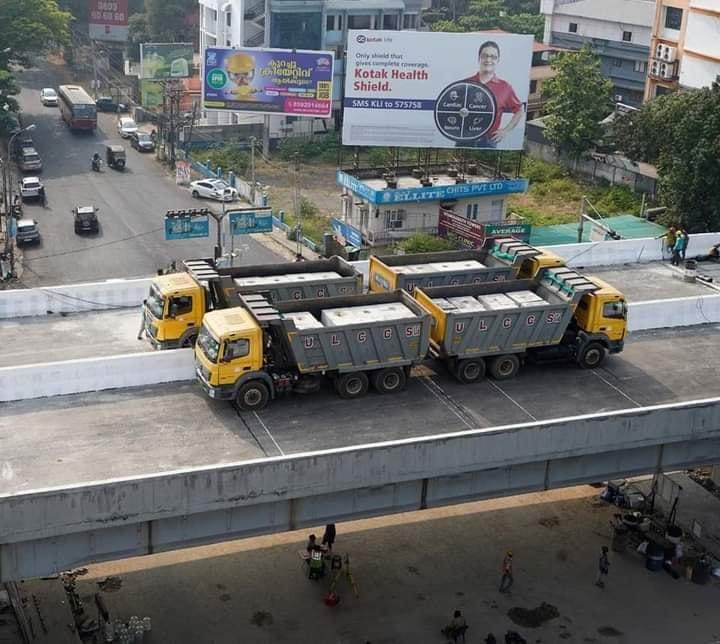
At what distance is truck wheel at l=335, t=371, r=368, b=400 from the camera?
29.9 m

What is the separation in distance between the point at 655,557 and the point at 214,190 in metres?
40.9

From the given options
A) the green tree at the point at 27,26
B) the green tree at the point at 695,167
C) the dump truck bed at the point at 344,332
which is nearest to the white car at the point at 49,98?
the green tree at the point at 27,26

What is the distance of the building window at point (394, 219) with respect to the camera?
2323 inches

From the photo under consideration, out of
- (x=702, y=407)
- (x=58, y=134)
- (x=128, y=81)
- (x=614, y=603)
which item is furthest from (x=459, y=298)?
(x=128, y=81)

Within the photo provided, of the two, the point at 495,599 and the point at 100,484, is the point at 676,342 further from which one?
the point at 100,484

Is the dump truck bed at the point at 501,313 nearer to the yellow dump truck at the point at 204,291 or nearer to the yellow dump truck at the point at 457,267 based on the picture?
the yellow dump truck at the point at 457,267

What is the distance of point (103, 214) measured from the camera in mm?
64500

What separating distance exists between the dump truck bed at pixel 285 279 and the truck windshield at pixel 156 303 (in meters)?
1.18

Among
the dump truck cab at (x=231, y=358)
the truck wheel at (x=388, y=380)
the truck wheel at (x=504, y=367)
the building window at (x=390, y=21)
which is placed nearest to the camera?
the dump truck cab at (x=231, y=358)

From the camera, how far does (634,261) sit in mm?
43219

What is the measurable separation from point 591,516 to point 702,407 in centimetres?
836

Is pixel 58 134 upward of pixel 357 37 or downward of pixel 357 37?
→ downward

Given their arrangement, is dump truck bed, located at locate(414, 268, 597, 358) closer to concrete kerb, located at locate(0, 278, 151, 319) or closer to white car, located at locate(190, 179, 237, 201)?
concrete kerb, located at locate(0, 278, 151, 319)

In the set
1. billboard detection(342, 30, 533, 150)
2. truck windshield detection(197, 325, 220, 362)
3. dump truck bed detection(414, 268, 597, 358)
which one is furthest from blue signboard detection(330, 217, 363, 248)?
truck windshield detection(197, 325, 220, 362)
